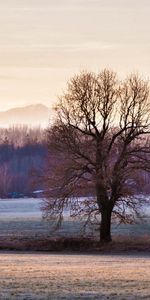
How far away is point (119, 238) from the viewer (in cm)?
4944

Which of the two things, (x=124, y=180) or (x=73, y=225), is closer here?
(x=124, y=180)

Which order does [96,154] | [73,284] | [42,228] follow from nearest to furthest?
[73,284] < [96,154] < [42,228]

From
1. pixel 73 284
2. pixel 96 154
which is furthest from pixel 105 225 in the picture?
pixel 73 284

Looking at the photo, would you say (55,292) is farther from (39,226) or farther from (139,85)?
(39,226)

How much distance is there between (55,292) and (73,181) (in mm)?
28218

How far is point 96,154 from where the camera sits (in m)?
47.3

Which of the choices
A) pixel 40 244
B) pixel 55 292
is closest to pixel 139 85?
pixel 40 244

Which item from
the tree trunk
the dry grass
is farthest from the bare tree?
the dry grass

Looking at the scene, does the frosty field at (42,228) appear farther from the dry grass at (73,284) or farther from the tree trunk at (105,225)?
the dry grass at (73,284)

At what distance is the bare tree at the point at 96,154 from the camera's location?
46.7m

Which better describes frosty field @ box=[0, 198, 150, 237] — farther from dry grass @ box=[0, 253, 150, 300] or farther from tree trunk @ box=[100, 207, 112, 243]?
dry grass @ box=[0, 253, 150, 300]

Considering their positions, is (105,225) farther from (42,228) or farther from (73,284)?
(73,284)

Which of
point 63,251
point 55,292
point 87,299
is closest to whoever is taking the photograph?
A: point 87,299


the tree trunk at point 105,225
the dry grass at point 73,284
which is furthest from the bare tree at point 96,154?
the dry grass at point 73,284
